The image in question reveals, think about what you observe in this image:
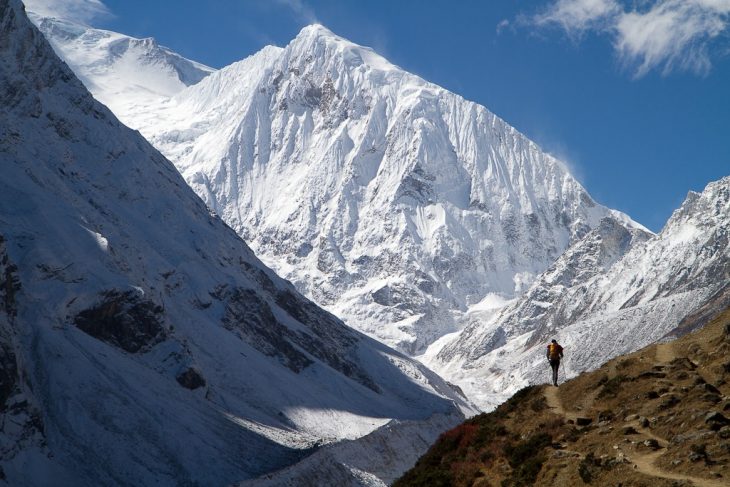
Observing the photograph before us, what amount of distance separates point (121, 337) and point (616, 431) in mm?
97568

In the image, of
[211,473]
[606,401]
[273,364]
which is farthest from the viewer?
[273,364]

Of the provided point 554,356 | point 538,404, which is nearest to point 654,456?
point 538,404

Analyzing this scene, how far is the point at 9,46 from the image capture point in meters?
173

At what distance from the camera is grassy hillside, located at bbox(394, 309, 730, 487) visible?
30141 millimetres

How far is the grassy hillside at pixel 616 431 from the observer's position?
30141 mm

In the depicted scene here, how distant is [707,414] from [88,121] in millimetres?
173100

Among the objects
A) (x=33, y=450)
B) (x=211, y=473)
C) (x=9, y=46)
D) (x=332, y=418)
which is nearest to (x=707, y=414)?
(x=33, y=450)

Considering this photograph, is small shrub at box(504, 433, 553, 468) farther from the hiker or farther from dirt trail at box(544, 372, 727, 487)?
the hiker

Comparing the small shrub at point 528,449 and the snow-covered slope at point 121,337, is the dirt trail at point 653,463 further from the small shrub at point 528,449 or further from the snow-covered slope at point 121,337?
the snow-covered slope at point 121,337

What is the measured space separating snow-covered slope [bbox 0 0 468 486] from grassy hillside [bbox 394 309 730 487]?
169 ft

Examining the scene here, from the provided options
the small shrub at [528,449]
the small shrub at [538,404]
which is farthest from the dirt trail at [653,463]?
the small shrub at [528,449]

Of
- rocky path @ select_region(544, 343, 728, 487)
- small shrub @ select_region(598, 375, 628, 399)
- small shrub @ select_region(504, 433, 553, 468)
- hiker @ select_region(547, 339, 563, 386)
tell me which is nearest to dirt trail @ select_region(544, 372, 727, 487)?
rocky path @ select_region(544, 343, 728, 487)

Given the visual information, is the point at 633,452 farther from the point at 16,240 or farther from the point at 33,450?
the point at 16,240

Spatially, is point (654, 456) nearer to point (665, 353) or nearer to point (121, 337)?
point (665, 353)
